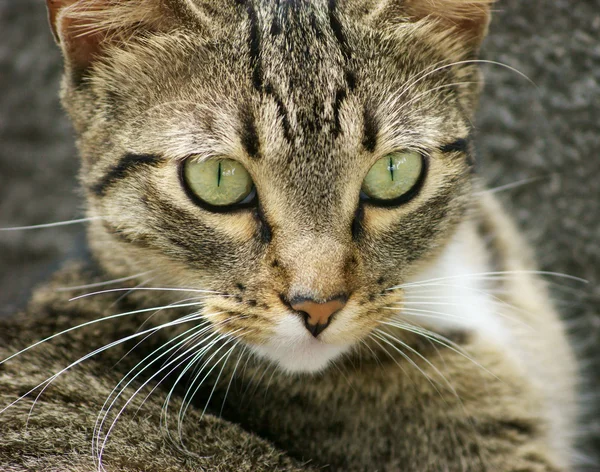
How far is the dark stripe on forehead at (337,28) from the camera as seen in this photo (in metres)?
1.77

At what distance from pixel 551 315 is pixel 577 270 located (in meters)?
0.30

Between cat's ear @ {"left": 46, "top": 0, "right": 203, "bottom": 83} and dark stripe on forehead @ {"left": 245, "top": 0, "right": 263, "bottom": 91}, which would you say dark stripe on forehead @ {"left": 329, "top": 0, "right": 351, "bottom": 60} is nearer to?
dark stripe on forehead @ {"left": 245, "top": 0, "right": 263, "bottom": 91}

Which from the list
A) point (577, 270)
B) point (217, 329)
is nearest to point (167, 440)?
point (217, 329)

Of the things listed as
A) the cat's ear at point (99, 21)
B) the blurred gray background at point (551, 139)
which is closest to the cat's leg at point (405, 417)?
the blurred gray background at point (551, 139)

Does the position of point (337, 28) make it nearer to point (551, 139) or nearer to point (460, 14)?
point (460, 14)

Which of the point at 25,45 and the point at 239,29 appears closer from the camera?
the point at 239,29

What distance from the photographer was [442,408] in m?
2.04

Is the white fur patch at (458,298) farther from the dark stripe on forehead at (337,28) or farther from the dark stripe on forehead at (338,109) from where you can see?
the dark stripe on forehead at (337,28)

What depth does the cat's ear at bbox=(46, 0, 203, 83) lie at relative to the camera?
5.78ft

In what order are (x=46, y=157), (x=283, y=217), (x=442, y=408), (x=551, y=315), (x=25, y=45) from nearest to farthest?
(x=283, y=217) → (x=442, y=408) → (x=551, y=315) → (x=25, y=45) → (x=46, y=157)

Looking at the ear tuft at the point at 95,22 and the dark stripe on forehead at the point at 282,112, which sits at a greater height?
the ear tuft at the point at 95,22

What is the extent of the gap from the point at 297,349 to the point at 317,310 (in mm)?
172

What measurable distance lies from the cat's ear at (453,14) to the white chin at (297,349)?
0.79 m

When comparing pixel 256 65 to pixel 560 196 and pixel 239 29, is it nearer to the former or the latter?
pixel 239 29
